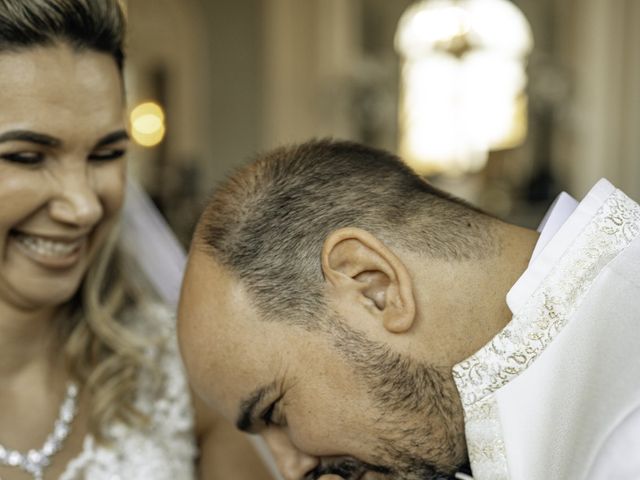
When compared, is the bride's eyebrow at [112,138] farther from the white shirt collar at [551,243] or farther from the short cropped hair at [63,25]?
the white shirt collar at [551,243]

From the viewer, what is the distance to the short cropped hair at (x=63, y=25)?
1.81 meters

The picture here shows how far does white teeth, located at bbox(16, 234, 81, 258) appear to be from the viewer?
1933 millimetres

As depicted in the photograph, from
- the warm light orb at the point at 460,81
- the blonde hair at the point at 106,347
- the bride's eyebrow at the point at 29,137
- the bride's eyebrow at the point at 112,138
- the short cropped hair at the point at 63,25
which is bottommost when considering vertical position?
the warm light orb at the point at 460,81

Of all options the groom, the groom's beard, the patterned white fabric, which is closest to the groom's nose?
the groom

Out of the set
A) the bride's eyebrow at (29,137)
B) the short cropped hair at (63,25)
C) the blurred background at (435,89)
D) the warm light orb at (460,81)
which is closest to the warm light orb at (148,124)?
the blurred background at (435,89)

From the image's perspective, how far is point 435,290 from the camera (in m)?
1.46

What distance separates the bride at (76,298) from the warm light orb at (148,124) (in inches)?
377

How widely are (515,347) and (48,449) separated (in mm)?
1228

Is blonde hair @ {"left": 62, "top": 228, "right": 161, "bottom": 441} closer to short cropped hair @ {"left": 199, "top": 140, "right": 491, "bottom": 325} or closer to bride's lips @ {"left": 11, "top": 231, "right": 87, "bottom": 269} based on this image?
bride's lips @ {"left": 11, "top": 231, "right": 87, "bottom": 269}

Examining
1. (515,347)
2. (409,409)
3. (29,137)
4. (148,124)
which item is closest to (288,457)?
(409,409)

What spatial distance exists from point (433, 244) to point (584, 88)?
764 centimetres

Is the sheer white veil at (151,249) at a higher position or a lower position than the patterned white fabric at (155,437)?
higher

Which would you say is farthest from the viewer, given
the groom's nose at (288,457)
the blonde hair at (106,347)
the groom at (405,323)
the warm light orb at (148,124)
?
the warm light orb at (148,124)

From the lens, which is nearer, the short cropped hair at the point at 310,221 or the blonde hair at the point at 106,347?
the short cropped hair at the point at 310,221
